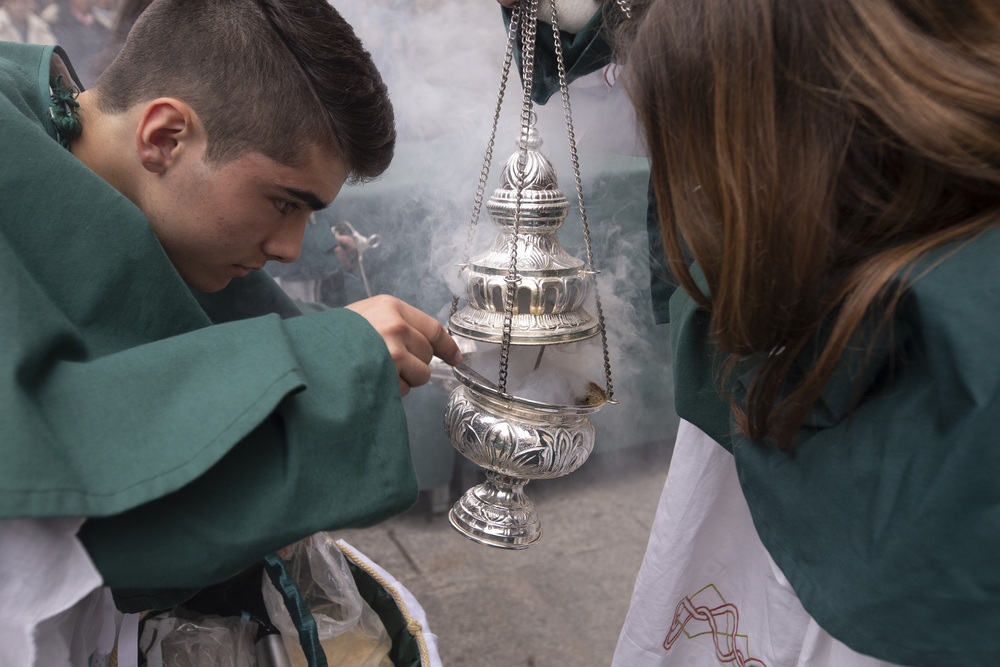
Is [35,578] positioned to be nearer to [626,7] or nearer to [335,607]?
[335,607]

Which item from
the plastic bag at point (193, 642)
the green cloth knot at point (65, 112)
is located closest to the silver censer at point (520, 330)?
the plastic bag at point (193, 642)

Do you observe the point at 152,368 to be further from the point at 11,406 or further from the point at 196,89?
the point at 196,89

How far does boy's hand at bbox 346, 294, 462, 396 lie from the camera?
3.29 ft

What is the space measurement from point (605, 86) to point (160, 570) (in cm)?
142

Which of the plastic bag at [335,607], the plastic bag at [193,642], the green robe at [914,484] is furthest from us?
the plastic bag at [335,607]

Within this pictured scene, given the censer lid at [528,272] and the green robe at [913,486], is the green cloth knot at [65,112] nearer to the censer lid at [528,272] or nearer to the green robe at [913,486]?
the censer lid at [528,272]

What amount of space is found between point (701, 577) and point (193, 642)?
106 centimetres

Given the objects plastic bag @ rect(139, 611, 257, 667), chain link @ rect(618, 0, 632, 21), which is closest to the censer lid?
chain link @ rect(618, 0, 632, 21)

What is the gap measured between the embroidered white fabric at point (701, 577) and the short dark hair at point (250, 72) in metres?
0.93

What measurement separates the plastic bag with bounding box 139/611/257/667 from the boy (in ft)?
0.71

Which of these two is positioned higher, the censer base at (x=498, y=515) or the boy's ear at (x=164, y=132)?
the boy's ear at (x=164, y=132)

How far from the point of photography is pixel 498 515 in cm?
116

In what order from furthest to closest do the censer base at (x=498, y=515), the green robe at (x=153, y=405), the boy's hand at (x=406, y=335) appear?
the censer base at (x=498, y=515), the boy's hand at (x=406, y=335), the green robe at (x=153, y=405)

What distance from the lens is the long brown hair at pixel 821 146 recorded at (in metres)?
0.67
